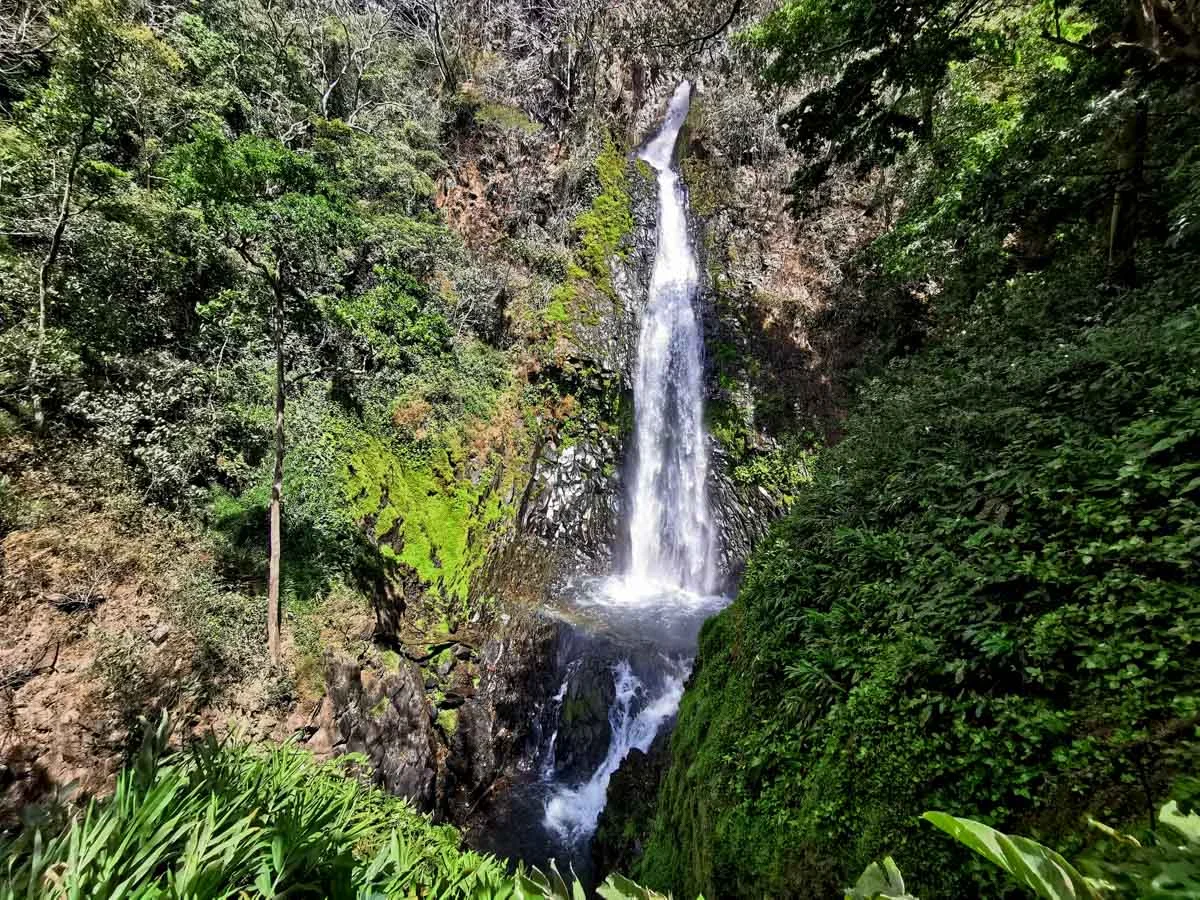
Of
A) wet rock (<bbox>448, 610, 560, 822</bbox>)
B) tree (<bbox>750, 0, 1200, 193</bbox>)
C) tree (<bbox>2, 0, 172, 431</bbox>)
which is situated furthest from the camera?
wet rock (<bbox>448, 610, 560, 822</bbox>)

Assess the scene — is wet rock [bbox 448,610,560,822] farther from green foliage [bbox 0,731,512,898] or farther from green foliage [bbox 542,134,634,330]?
green foliage [bbox 542,134,634,330]

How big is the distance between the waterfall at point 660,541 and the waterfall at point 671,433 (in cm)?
3

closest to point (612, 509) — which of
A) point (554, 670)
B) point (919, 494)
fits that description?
point (554, 670)

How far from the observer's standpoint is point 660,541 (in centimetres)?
1316

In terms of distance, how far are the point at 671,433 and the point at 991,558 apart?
11877mm

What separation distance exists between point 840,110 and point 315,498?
945 cm

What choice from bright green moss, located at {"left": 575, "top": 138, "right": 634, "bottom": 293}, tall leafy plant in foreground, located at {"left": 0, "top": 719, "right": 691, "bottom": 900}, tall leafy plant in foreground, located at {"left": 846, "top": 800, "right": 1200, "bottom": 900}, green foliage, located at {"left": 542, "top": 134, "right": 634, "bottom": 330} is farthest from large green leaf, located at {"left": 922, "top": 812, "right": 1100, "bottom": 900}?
bright green moss, located at {"left": 575, "top": 138, "right": 634, "bottom": 293}

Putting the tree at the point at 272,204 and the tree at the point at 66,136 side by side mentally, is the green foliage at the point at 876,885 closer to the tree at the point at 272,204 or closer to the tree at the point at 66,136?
the tree at the point at 272,204

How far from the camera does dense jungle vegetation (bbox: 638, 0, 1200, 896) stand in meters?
1.83

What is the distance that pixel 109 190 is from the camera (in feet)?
23.2

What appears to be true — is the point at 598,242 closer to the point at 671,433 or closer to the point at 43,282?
the point at 671,433

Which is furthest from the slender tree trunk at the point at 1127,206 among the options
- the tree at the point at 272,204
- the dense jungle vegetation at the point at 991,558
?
the tree at the point at 272,204

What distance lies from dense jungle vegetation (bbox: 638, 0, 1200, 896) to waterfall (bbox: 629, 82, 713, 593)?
7.62m

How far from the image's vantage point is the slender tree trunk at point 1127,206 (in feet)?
15.1
